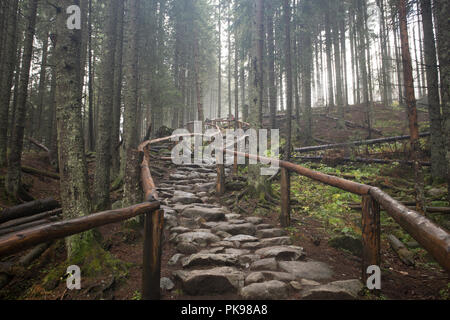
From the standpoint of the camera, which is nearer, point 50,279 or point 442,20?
point 50,279

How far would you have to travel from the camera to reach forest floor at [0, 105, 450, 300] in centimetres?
330

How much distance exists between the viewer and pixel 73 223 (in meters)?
1.97

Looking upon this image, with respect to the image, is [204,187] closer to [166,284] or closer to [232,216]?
[232,216]

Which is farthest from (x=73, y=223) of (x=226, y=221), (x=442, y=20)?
(x=442, y=20)

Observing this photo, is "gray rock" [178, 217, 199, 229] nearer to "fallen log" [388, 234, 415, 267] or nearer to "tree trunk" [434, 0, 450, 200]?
"fallen log" [388, 234, 415, 267]

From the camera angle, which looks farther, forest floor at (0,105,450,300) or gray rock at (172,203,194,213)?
gray rock at (172,203,194,213)

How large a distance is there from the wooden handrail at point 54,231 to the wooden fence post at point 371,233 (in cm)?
261

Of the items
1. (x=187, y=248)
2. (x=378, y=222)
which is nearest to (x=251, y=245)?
(x=187, y=248)

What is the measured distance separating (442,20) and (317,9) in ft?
34.3

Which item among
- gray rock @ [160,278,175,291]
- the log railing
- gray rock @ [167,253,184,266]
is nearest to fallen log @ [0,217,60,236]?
gray rock @ [167,253,184,266]

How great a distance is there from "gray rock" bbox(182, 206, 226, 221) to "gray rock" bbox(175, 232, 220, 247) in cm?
96

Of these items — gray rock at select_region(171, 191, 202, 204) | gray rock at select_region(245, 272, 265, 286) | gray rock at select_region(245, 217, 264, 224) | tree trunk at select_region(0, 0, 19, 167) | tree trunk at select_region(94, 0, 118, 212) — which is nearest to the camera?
gray rock at select_region(245, 272, 265, 286)

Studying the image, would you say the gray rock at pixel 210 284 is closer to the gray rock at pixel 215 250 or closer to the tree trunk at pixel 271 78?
the gray rock at pixel 215 250

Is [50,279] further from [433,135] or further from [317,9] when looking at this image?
[317,9]
